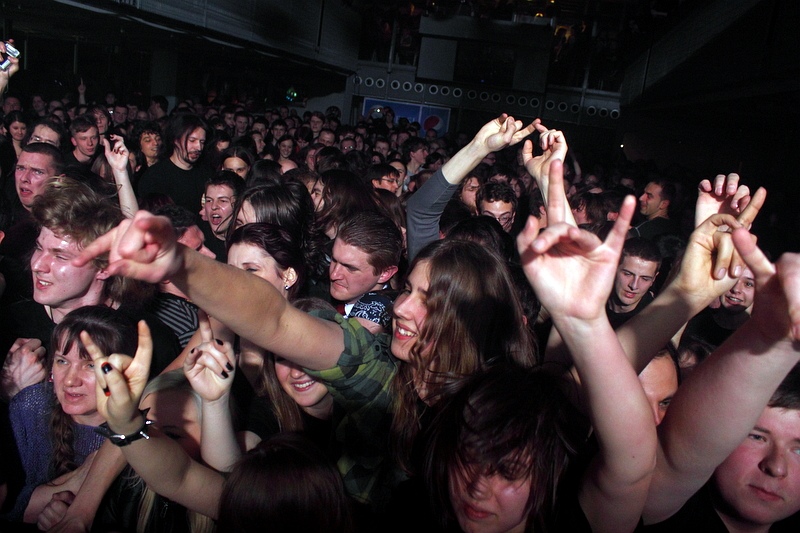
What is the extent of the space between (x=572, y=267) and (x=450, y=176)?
180 cm

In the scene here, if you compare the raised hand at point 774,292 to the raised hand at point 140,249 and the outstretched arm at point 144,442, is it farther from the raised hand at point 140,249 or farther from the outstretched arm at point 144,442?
the outstretched arm at point 144,442

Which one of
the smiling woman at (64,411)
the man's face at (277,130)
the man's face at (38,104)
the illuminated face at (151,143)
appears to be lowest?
the smiling woman at (64,411)

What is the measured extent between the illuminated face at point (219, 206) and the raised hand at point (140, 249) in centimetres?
299

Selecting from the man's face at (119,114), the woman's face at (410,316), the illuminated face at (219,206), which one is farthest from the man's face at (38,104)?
the woman's face at (410,316)

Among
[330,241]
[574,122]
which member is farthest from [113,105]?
[574,122]

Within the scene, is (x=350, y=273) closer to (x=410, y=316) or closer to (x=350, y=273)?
(x=350, y=273)

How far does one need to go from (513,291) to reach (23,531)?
5.76 feet

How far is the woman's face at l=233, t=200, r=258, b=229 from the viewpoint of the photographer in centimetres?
338

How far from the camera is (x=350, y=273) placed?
3018 millimetres

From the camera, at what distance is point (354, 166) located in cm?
670

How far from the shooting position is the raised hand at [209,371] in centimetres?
162

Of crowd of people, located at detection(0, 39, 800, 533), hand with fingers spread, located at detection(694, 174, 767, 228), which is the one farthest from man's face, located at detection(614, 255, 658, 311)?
hand with fingers spread, located at detection(694, 174, 767, 228)

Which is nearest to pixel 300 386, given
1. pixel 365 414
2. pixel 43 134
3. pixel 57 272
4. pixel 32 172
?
pixel 365 414

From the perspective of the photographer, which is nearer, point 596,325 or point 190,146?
point 596,325
